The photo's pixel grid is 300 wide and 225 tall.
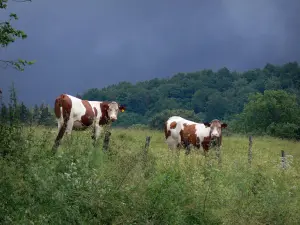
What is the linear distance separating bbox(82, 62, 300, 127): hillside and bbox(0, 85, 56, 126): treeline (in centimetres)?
10698

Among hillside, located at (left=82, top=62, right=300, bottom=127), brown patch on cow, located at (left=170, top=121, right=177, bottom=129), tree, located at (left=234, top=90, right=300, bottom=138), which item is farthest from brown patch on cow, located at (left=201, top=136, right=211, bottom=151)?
hillside, located at (left=82, top=62, right=300, bottom=127)

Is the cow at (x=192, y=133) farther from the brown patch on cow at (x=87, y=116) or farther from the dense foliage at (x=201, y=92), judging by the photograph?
the dense foliage at (x=201, y=92)

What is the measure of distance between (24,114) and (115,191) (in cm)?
234

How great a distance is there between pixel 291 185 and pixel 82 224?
645 centimetres

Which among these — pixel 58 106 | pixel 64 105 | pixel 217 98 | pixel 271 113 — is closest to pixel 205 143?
pixel 64 105

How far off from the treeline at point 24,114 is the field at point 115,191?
0.63 feet

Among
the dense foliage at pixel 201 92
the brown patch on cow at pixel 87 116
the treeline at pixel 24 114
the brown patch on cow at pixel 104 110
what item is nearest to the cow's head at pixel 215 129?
the brown patch on cow at pixel 104 110

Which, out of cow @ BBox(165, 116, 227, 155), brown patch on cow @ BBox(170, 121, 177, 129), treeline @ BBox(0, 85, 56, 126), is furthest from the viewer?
brown patch on cow @ BBox(170, 121, 177, 129)

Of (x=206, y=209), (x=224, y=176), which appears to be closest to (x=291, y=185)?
(x=224, y=176)

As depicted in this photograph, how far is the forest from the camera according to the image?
82.6 m

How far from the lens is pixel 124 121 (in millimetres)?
118562

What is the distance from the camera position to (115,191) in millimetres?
8023

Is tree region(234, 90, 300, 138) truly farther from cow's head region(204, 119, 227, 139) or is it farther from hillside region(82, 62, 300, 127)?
cow's head region(204, 119, 227, 139)

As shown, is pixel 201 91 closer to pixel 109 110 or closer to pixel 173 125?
pixel 173 125
